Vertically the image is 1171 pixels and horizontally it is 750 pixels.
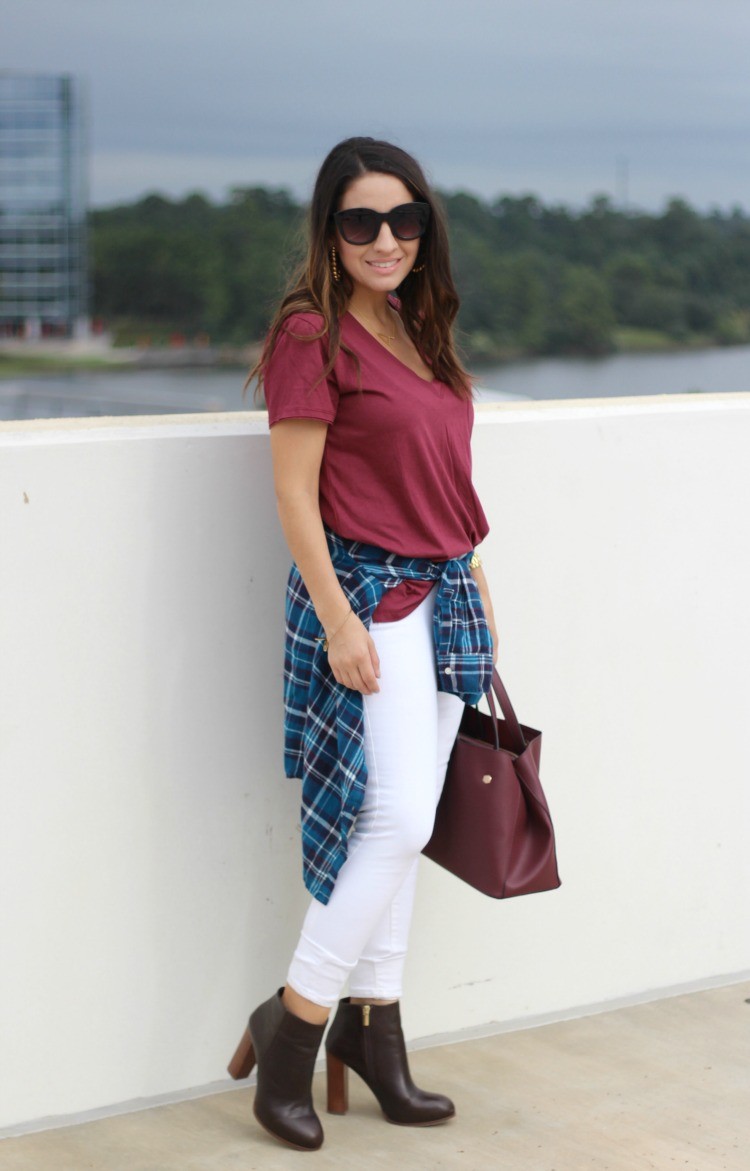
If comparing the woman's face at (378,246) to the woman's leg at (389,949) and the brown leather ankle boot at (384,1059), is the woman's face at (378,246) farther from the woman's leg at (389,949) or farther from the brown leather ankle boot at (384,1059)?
the brown leather ankle boot at (384,1059)

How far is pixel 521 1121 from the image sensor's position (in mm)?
1958

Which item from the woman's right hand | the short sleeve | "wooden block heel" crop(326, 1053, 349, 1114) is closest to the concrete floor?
"wooden block heel" crop(326, 1053, 349, 1114)

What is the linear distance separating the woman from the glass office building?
1324 inches

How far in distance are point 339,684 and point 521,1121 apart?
748 millimetres

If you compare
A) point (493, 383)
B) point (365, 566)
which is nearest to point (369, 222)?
point (365, 566)

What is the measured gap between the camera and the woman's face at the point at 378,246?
1.70m

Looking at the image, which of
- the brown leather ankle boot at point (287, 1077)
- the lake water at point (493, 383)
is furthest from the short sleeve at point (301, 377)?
the brown leather ankle boot at point (287, 1077)

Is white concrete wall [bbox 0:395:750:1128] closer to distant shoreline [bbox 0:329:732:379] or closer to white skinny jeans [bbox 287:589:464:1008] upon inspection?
white skinny jeans [bbox 287:589:464:1008]

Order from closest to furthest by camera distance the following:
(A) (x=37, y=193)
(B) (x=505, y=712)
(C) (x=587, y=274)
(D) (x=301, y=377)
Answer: (D) (x=301, y=377)
(B) (x=505, y=712)
(C) (x=587, y=274)
(A) (x=37, y=193)

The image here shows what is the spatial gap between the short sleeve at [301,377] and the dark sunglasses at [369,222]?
0.12m

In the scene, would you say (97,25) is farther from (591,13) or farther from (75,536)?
(75,536)

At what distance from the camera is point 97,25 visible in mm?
49875

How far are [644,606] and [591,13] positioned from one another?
1955 inches

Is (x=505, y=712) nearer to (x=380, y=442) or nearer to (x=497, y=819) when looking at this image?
(x=497, y=819)
